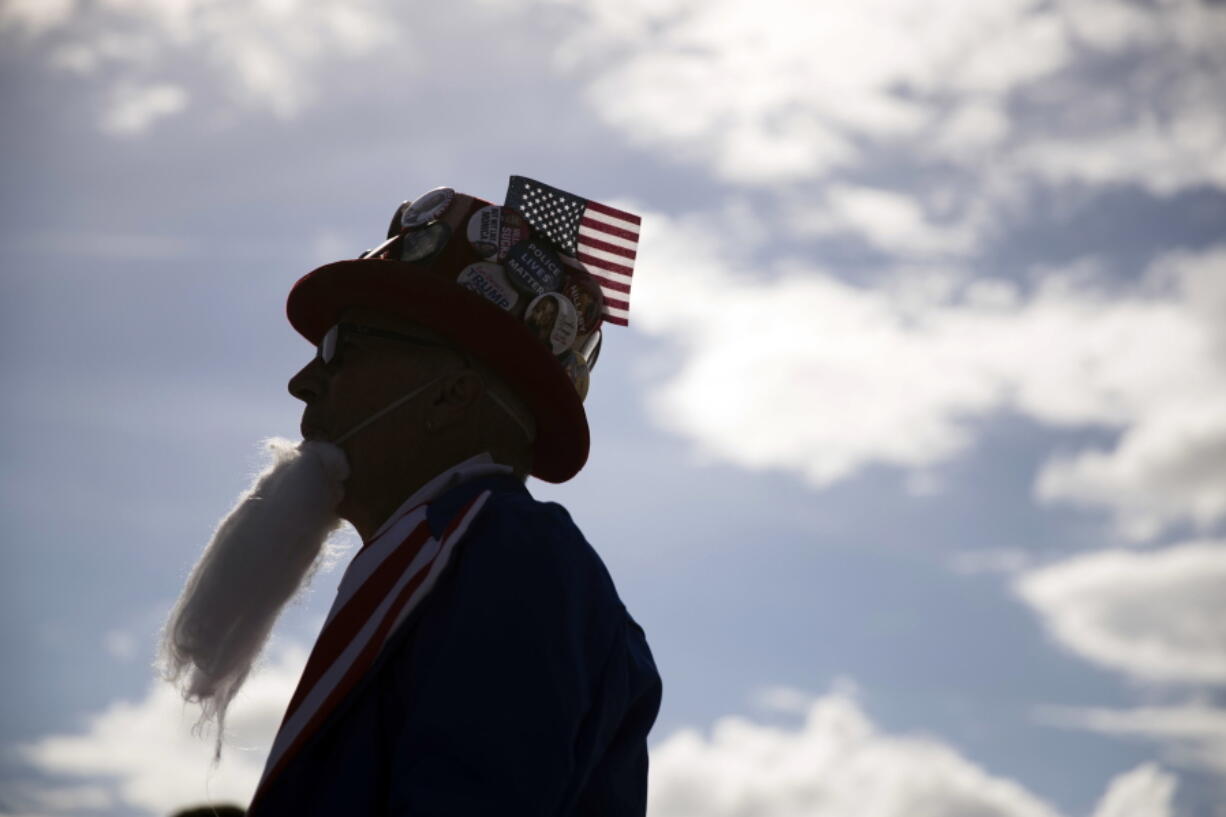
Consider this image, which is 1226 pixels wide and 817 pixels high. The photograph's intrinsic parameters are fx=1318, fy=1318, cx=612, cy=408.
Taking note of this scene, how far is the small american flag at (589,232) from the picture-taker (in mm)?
4453

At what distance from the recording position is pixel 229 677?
3.76 metres

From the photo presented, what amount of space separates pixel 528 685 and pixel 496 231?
1680mm

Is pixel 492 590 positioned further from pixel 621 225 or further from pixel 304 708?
pixel 621 225

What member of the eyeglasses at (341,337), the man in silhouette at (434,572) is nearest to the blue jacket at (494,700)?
the man in silhouette at (434,572)

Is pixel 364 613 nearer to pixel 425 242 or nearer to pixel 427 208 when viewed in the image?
pixel 425 242

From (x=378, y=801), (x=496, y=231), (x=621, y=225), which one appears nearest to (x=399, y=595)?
(x=378, y=801)

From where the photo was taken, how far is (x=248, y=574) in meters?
3.79

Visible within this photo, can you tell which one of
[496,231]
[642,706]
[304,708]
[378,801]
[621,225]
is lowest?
[378,801]

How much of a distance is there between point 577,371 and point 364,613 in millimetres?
1258

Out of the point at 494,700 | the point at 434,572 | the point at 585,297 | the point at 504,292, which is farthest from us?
the point at 585,297

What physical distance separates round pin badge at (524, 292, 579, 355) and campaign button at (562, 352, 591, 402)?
0.04m

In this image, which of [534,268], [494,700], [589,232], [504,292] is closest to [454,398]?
[504,292]

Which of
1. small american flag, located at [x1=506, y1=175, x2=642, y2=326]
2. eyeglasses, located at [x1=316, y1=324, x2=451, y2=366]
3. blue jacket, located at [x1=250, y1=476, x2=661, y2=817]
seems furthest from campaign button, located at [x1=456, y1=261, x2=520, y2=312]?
blue jacket, located at [x1=250, y1=476, x2=661, y2=817]

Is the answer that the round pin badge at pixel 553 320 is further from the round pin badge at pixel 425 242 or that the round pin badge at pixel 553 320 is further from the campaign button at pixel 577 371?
the round pin badge at pixel 425 242
